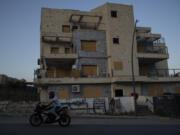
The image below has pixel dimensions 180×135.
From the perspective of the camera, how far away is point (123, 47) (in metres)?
23.5

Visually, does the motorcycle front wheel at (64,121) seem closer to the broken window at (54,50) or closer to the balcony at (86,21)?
the broken window at (54,50)

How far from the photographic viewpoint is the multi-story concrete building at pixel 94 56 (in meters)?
21.5

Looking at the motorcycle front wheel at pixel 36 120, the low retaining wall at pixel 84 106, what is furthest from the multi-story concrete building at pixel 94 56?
the motorcycle front wheel at pixel 36 120

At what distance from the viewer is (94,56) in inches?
918

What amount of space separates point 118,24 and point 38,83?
1267 cm

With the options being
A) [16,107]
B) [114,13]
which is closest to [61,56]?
[16,107]

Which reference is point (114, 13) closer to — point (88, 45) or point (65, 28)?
point (88, 45)

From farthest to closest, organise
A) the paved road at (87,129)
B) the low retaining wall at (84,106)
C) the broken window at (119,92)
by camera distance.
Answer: the broken window at (119,92), the low retaining wall at (84,106), the paved road at (87,129)

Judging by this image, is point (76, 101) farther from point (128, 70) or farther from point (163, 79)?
point (163, 79)

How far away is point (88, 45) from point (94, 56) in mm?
1665

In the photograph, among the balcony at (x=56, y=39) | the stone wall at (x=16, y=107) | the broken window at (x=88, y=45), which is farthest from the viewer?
the balcony at (x=56, y=39)

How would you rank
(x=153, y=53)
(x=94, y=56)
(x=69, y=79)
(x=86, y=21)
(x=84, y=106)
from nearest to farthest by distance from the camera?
(x=84, y=106) < (x=69, y=79) < (x=94, y=56) < (x=153, y=53) < (x=86, y=21)

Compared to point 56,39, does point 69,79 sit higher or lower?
lower

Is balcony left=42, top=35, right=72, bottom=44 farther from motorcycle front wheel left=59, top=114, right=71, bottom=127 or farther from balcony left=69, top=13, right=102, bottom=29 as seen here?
motorcycle front wheel left=59, top=114, right=71, bottom=127
